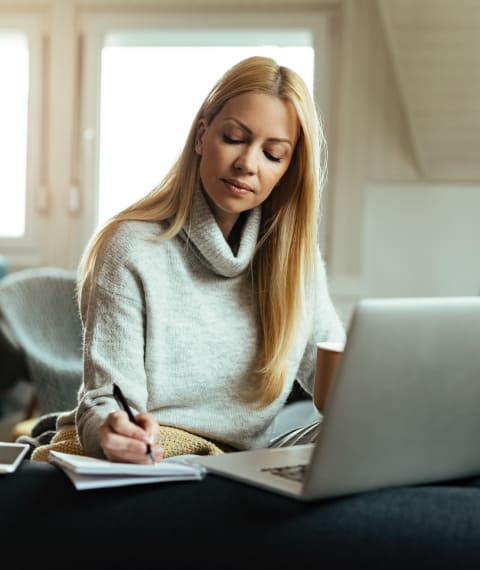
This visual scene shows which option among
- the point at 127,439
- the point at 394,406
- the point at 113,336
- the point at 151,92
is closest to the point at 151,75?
the point at 151,92

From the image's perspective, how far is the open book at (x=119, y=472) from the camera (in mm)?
1003

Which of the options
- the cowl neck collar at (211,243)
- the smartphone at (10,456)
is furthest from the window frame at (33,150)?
the smartphone at (10,456)

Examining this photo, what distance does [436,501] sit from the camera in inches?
39.1

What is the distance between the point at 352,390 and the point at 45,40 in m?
3.51

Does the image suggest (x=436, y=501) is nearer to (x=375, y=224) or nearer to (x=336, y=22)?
(x=375, y=224)

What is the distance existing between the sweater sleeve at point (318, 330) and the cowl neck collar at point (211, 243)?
207 mm

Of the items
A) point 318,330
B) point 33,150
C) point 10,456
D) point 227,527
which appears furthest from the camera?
point 33,150

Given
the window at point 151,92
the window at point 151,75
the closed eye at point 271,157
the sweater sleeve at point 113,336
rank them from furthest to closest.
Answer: the window at point 151,92 → the window at point 151,75 → the closed eye at point 271,157 → the sweater sleeve at point 113,336

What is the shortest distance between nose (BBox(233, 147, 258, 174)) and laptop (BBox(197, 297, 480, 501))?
1.86 ft

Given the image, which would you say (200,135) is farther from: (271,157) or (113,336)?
(113,336)

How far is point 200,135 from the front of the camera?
1.60 metres

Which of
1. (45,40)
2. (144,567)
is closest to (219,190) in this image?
(144,567)

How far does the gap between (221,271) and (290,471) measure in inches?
23.1

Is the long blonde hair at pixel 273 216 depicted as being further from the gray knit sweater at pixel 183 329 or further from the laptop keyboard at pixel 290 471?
the laptop keyboard at pixel 290 471
